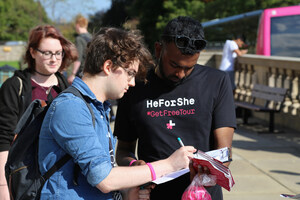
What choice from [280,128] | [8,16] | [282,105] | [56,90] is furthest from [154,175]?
[8,16]

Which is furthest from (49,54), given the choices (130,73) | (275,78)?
(275,78)

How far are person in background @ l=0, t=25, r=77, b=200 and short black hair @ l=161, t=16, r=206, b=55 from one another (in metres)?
1.23

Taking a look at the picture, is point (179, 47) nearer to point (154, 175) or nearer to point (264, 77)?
point (154, 175)

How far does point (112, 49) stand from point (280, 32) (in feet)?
40.2

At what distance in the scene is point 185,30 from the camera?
2.58 metres

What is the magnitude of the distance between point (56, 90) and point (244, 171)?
406 cm

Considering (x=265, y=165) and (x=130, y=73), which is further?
(x=265, y=165)

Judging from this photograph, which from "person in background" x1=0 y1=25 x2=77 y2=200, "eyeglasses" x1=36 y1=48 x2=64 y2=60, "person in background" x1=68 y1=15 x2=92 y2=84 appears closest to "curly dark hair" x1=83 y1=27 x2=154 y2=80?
"person in background" x1=0 y1=25 x2=77 y2=200

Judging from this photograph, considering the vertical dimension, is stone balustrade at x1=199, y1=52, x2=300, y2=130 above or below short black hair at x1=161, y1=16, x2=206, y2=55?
below

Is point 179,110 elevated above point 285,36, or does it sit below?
above

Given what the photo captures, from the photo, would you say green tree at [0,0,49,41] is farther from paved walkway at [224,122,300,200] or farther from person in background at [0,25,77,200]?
person in background at [0,25,77,200]

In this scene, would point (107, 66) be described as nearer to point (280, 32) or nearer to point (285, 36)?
point (285, 36)

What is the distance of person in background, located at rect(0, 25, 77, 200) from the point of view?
3.44 meters

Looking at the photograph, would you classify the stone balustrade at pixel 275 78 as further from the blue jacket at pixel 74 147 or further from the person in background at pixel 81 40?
the blue jacket at pixel 74 147
